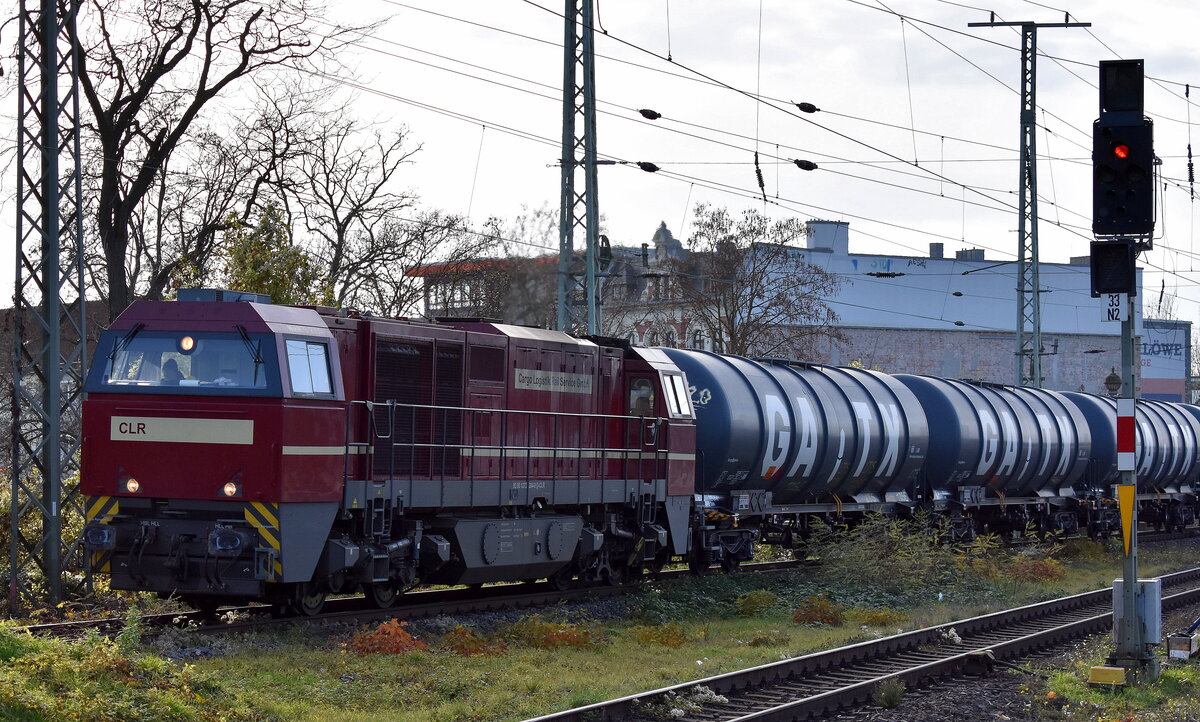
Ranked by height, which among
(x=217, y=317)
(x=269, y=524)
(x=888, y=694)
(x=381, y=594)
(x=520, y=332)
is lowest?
(x=888, y=694)

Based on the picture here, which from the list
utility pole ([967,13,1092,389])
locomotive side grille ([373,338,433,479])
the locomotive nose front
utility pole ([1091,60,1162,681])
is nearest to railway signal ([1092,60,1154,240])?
utility pole ([1091,60,1162,681])

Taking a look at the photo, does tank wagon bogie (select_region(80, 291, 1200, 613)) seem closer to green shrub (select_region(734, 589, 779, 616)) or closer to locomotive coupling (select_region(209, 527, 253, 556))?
locomotive coupling (select_region(209, 527, 253, 556))

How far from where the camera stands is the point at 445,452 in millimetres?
16672

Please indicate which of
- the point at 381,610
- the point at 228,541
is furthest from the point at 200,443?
the point at 381,610

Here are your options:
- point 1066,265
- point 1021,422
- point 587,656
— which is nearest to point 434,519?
point 587,656

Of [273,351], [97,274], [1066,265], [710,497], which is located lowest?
[710,497]

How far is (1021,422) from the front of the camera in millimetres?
31359

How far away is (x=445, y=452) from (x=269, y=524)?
3.25m

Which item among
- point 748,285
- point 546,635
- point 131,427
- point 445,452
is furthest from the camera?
point 748,285

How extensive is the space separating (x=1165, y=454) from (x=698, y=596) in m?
24.8

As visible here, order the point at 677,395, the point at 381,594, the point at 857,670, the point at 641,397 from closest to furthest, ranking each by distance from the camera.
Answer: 1. the point at 857,670
2. the point at 381,594
3. the point at 641,397
4. the point at 677,395

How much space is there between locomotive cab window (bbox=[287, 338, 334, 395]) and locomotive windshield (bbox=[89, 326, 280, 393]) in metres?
0.26

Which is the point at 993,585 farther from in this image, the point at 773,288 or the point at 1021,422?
the point at 773,288

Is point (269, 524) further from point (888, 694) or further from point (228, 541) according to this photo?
point (888, 694)
